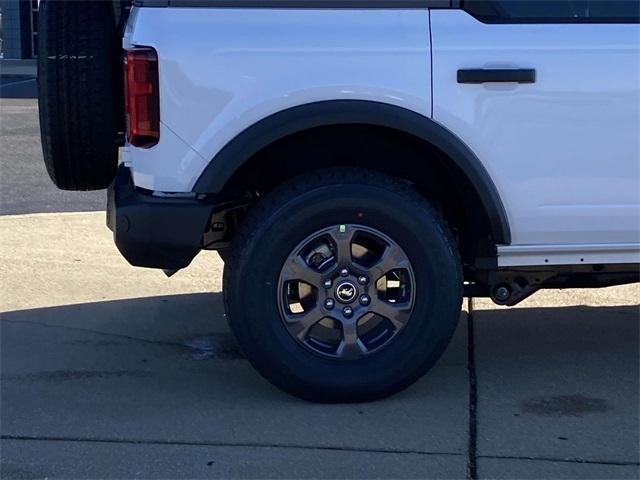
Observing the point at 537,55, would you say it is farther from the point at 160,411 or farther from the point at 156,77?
the point at 160,411

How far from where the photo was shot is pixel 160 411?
4.42m

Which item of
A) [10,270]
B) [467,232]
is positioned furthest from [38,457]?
[10,270]

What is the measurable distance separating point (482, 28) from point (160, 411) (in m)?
2.09

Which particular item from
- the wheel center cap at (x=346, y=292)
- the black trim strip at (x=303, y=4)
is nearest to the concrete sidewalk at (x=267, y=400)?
the wheel center cap at (x=346, y=292)

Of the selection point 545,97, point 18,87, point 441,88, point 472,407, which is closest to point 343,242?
point 441,88

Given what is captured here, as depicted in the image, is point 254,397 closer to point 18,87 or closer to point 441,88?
point 441,88

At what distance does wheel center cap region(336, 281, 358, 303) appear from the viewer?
437 centimetres

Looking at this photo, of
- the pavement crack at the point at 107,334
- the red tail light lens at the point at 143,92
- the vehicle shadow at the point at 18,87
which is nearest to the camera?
the red tail light lens at the point at 143,92

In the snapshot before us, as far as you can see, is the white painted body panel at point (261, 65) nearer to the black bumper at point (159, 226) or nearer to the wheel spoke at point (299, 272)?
the black bumper at point (159, 226)

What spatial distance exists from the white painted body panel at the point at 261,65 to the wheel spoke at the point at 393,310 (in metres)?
0.83

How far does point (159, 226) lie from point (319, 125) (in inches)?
30.3

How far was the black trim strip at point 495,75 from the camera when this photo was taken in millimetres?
4191

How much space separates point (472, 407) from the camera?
4469mm

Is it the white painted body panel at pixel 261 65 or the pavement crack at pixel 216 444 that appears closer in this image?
the pavement crack at pixel 216 444
